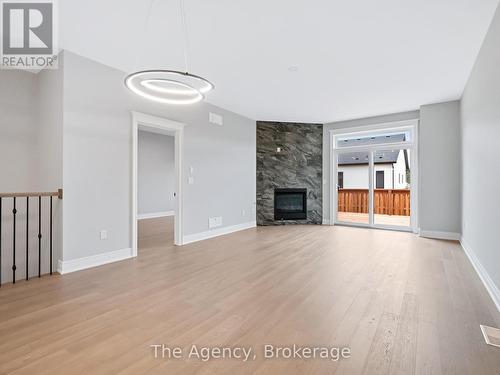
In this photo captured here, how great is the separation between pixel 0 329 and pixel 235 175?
4.61m

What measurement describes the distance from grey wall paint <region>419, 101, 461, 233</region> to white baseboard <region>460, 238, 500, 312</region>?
1184 millimetres

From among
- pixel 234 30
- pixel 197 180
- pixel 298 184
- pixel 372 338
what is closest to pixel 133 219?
pixel 197 180

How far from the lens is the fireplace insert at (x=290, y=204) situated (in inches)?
278

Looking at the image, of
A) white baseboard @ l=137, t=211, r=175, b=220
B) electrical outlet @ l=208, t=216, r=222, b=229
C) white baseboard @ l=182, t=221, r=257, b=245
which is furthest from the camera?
white baseboard @ l=137, t=211, r=175, b=220

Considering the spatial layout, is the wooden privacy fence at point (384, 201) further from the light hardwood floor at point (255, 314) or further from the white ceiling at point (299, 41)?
the light hardwood floor at point (255, 314)

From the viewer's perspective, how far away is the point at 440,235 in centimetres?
520

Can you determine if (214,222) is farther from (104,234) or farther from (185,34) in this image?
(185,34)

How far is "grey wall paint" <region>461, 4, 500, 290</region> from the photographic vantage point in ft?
8.23

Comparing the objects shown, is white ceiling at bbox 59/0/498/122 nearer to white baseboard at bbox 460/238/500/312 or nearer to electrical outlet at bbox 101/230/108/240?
electrical outlet at bbox 101/230/108/240

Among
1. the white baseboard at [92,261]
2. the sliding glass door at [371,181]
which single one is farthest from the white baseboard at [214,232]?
the sliding glass door at [371,181]

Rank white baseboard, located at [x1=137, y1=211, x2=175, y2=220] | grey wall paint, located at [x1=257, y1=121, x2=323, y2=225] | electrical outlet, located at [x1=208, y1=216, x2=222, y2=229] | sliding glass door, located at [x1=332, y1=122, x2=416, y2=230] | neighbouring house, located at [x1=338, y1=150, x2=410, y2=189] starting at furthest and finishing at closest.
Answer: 1. white baseboard, located at [x1=137, y1=211, x2=175, y2=220]
2. grey wall paint, located at [x1=257, y1=121, x2=323, y2=225]
3. neighbouring house, located at [x1=338, y1=150, x2=410, y2=189]
4. sliding glass door, located at [x1=332, y1=122, x2=416, y2=230]
5. electrical outlet, located at [x1=208, y1=216, x2=222, y2=229]

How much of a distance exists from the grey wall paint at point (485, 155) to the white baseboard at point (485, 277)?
58mm

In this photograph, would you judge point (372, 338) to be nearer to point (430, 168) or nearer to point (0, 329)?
point (0, 329)

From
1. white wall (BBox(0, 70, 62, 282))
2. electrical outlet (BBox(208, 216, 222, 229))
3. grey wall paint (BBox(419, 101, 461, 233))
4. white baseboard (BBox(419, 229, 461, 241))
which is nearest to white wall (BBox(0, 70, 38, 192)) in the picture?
white wall (BBox(0, 70, 62, 282))
